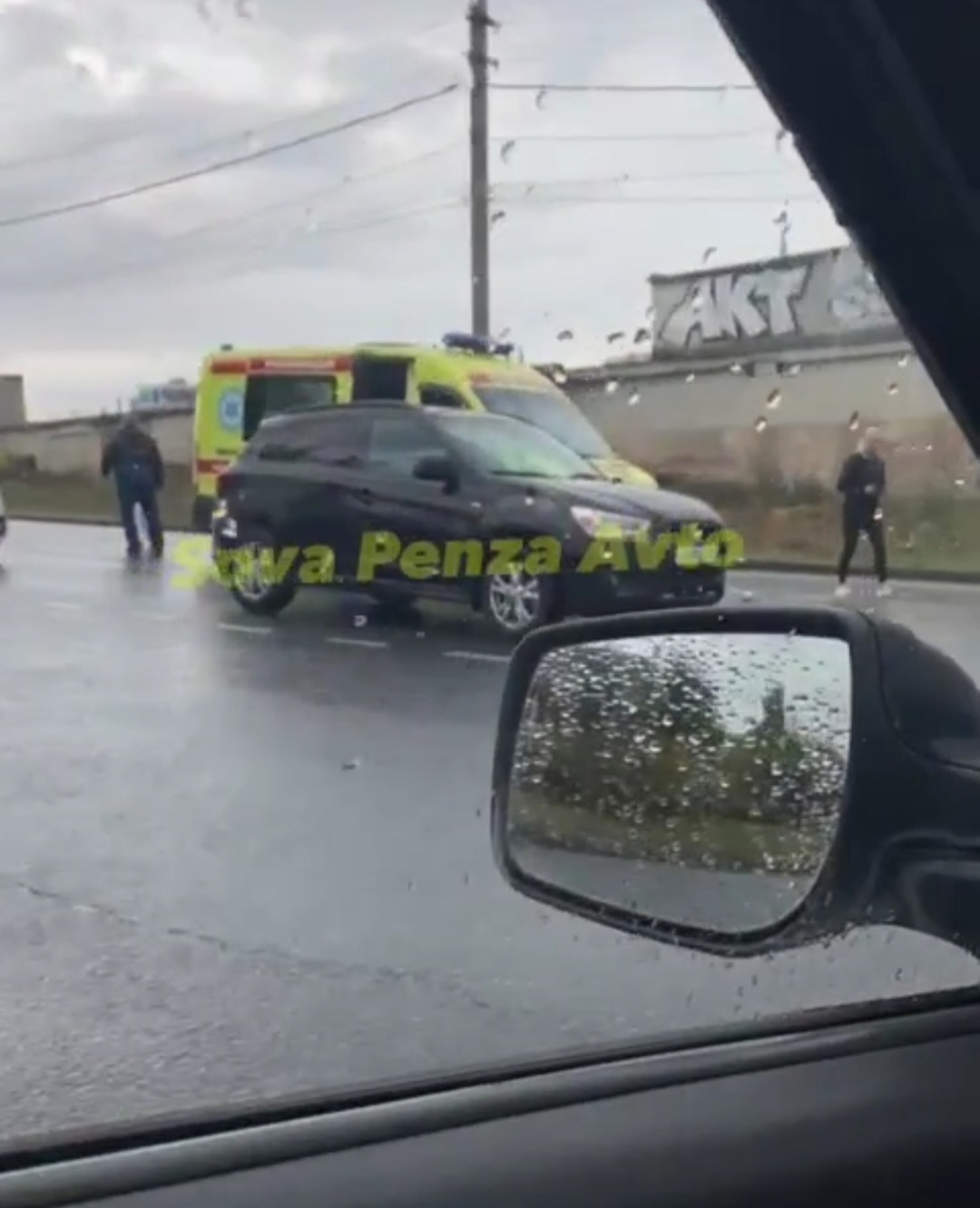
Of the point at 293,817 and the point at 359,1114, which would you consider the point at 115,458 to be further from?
the point at 359,1114

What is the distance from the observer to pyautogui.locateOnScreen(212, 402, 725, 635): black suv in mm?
5949

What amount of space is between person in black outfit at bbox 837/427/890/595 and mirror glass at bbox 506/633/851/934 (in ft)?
4.28

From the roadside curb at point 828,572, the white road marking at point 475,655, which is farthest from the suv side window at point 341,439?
the roadside curb at point 828,572

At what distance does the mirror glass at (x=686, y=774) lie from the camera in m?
1.97

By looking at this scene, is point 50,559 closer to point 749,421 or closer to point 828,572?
point 828,572

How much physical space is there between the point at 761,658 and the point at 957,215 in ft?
1.64

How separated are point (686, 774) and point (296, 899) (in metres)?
2.57

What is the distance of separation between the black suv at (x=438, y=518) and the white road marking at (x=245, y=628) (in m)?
0.10

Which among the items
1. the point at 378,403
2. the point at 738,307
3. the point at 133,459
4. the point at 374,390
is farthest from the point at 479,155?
the point at 378,403

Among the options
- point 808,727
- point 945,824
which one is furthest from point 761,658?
point 945,824

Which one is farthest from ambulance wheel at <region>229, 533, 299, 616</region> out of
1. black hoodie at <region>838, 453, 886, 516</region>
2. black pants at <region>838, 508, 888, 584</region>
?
black hoodie at <region>838, 453, 886, 516</region>

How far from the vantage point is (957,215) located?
75.2 inches

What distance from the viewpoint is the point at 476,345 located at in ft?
15.0

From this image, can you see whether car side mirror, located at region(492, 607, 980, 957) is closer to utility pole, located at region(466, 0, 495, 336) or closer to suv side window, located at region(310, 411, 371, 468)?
utility pole, located at region(466, 0, 495, 336)
